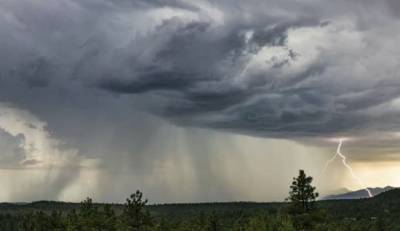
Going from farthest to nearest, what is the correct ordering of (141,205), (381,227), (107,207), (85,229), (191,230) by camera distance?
1. (381,227)
2. (191,230)
3. (107,207)
4. (85,229)
5. (141,205)

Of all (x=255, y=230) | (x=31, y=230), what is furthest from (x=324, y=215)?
(x=31, y=230)

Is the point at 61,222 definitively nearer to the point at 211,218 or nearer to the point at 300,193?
the point at 211,218

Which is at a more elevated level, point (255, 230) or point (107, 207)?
point (107, 207)

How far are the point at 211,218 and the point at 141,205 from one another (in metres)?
54.8

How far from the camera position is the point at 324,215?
51094mm

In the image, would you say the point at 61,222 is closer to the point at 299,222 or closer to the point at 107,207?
the point at 107,207

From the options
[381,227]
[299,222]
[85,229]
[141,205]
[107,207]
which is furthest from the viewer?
[381,227]

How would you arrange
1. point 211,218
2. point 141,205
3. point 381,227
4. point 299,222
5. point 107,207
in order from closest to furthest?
point 299,222, point 141,205, point 107,207, point 211,218, point 381,227

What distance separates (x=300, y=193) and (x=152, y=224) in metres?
17.5

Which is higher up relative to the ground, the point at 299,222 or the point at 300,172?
the point at 300,172

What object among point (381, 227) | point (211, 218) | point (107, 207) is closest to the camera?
point (107, 207)

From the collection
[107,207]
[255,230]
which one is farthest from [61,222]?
[255,230]

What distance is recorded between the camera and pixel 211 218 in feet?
364

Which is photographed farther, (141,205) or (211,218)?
(211,218)
